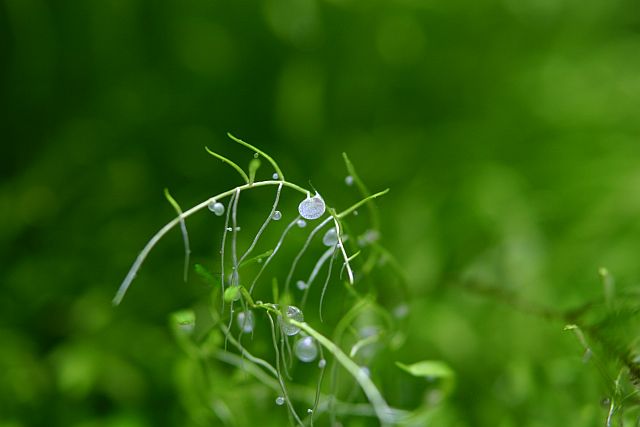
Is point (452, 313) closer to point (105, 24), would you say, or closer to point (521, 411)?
point (521, 411)

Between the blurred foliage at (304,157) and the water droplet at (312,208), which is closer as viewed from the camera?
the water droplet at (312,208)

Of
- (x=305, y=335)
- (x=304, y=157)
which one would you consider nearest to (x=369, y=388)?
(x=305, y=335)

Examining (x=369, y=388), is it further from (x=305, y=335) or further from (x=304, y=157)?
(x=304, y=157)

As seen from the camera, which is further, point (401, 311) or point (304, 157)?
point (304, 157)

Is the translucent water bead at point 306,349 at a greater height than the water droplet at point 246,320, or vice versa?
the water droplet at point 246,320

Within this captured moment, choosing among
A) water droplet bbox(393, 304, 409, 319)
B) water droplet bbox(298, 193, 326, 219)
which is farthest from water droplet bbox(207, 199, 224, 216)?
water droplet bbox(393, 304, 409, 319)

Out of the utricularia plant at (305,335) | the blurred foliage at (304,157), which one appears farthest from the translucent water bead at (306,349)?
the blurred foliage at (304,157)

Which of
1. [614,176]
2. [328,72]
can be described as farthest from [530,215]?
[328,72]

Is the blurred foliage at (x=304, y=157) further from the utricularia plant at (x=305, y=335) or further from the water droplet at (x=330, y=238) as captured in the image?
the water droplet at (x=330, y=238)

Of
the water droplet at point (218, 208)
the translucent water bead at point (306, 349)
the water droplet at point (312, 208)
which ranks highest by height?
the water droplet at point (312, 208)
